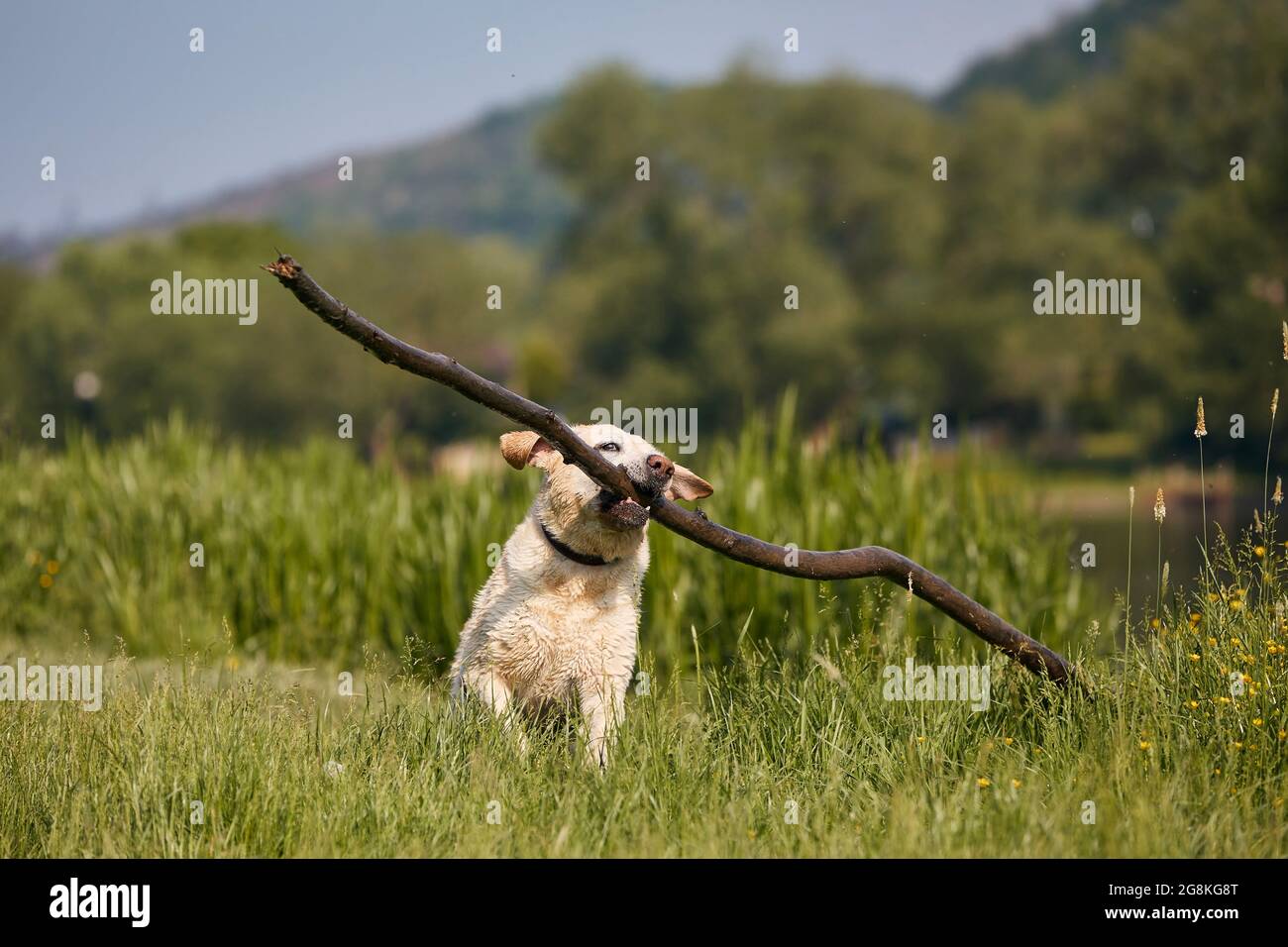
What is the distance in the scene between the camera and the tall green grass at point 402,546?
10.5 metres

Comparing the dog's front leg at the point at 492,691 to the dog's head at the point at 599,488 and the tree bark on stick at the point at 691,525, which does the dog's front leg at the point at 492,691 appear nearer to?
the dog's head at the point at 599,488

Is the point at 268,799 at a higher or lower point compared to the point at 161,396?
lower

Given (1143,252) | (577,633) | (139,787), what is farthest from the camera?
(1143,252)

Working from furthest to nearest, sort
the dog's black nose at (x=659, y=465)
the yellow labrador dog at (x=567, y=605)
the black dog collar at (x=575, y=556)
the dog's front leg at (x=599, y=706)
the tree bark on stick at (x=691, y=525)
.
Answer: the black dog collar at (x=575, y=556)
the yellow labrador dog at (x=567, y=605)
the dog's front leg at (x=599, y=706)
the dog's black nose at (x=659, y=465)
the tree bark on stick at (x=691, y=525)

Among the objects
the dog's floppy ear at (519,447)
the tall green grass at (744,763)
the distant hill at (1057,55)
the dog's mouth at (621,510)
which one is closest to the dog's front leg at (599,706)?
the tall green grass at (744,763)

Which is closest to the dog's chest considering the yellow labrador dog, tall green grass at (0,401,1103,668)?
the yellow labrador dog

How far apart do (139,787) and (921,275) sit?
193 ft

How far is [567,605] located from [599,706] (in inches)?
19.7

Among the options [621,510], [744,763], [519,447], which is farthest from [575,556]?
[744,763]

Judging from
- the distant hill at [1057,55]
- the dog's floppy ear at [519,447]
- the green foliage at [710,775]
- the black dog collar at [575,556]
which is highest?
the distant hill at [1057,55]

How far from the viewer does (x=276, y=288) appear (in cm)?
6800
